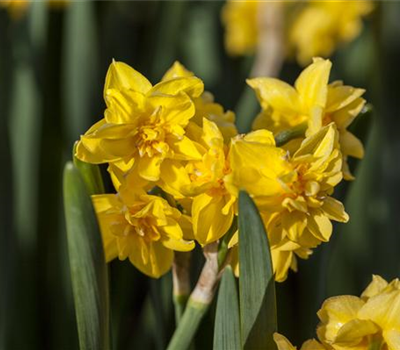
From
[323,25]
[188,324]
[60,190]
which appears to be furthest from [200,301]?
[323,25]

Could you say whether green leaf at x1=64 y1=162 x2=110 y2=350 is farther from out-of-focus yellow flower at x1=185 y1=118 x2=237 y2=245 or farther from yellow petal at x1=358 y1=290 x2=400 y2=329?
yellow petal at x1=358 y1=290 x2=400 y2=329

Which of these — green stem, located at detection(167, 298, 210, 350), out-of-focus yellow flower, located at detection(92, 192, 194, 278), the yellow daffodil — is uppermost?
the yellow daffodil

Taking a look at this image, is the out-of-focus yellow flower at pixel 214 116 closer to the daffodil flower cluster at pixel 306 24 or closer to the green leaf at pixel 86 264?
the green leaf at pixel 86 264

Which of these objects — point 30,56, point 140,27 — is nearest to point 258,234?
point 30,56

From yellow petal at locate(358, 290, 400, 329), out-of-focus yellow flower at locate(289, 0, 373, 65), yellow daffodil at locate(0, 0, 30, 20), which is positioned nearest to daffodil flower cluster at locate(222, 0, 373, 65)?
out-of-focus yellow flower at locate(289, 0, 373, 65)

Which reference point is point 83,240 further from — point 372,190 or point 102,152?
point 372,190

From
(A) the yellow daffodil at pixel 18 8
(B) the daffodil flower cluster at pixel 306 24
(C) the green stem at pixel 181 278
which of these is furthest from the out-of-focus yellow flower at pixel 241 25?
(C) the green stem at pixel 181 278
